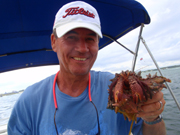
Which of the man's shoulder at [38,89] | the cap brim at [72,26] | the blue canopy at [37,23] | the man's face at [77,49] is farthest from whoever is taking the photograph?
the blue canopy at [37,23]

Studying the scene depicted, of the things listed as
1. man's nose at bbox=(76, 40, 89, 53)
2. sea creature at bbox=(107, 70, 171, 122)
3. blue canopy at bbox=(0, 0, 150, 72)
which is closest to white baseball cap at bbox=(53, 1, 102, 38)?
man's nose at bbox=(76, 40, 89, 53)

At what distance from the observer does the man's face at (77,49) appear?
5.20 feet

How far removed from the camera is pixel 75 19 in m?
1.55

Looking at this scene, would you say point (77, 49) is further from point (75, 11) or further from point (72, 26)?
point (75, 11)

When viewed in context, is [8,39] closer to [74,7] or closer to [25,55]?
[25,55]

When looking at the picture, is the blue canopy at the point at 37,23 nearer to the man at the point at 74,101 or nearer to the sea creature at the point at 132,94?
the man at the point at 74,101

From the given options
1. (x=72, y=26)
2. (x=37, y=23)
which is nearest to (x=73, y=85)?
(x=72, y=26)

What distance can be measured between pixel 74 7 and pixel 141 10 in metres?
1.97

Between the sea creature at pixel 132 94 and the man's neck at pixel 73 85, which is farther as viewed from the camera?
the man's neck at pixel 73 85

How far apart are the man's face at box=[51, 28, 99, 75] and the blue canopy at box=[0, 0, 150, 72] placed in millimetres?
1410

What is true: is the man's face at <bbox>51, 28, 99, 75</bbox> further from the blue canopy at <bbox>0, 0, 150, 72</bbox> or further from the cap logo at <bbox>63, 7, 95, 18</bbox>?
the blue canopy at <bbox>0, 0, 150, 72</bbox>

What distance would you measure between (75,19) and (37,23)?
1907mm

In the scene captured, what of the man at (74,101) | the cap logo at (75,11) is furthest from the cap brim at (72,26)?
the cap logo at (75,11)

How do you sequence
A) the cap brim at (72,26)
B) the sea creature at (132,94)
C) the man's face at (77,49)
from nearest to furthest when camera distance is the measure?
the sea creature at (132,94) → the cap brim at (72,26) → the man's face at (77,49)
